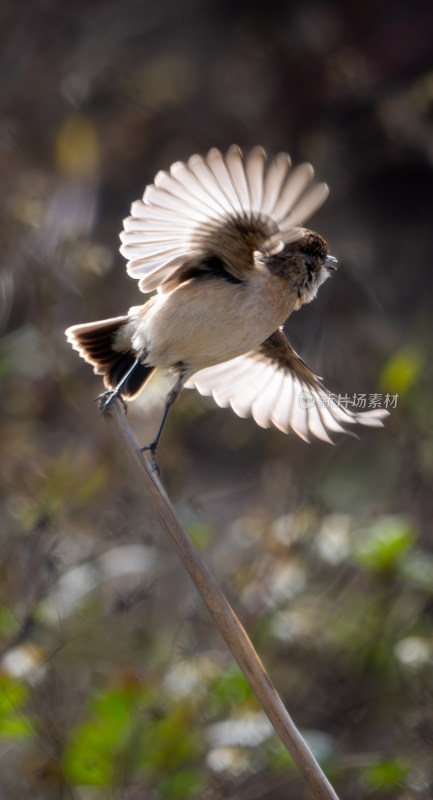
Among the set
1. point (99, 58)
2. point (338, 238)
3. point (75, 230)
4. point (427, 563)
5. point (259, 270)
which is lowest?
point (427, 563)

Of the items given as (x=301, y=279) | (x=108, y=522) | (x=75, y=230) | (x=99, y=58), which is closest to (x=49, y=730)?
(x=108, y=522)

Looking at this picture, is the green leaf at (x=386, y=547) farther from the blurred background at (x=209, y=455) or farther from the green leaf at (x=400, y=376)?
the green leaf at (x=400, y=376)

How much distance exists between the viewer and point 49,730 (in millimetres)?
3273

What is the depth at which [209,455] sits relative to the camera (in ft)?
20.0

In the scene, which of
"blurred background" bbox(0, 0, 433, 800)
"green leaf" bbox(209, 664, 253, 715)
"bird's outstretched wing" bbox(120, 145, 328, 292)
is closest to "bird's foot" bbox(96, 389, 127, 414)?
"blurred background" bbox(0, 0, 433, 800)

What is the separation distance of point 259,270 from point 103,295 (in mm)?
2496

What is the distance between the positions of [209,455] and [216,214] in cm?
348

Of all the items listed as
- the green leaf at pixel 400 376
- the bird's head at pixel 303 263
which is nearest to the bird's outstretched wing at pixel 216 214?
the bird's head at pixel 303 263

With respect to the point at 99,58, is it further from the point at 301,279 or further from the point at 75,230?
the point at 301,279

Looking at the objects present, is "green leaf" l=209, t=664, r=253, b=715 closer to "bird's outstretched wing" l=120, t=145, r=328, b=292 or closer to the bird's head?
the bird's head

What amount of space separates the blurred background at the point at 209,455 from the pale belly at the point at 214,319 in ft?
1.64

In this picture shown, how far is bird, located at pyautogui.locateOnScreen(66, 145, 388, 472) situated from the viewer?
2.57 meters

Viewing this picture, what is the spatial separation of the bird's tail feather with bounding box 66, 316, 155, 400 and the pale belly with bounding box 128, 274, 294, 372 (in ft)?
0.39

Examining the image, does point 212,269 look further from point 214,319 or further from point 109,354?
point 109,354
